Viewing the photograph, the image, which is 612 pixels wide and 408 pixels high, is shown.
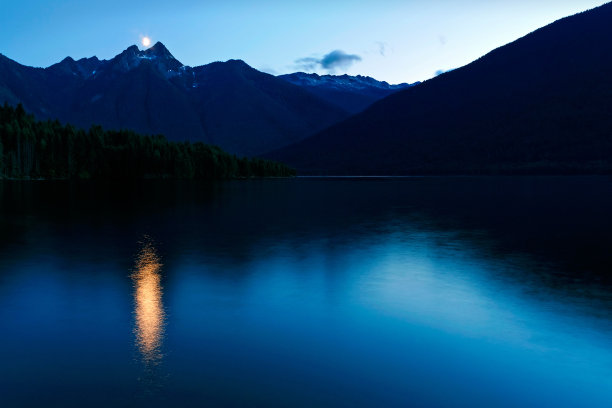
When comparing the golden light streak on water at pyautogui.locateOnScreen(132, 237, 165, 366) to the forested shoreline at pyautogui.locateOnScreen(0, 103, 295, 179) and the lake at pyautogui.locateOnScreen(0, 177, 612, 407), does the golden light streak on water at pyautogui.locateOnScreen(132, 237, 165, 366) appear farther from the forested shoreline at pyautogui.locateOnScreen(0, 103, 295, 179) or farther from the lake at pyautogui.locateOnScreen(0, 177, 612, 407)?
the forested shoreline at pyautogui.locateOnScreen(0, 103, 295, 179)

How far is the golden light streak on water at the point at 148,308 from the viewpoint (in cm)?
1415

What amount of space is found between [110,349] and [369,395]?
6.96 meters

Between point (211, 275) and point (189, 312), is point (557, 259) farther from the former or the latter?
point (189, 312)

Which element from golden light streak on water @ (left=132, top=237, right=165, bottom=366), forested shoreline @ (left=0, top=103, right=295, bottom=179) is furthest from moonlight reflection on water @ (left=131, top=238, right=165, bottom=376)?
forested shoreline @ (left=0, top=103, right=295, bottom=179)

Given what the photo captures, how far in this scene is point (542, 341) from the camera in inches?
603

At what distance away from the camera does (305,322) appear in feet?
56.0

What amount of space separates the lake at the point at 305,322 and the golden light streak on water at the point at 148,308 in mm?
94

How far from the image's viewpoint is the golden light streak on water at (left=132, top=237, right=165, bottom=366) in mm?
14151

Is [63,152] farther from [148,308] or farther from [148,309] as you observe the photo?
[148,309]

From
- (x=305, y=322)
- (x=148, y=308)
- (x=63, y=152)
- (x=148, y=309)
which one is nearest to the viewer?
(x=305, y=322)

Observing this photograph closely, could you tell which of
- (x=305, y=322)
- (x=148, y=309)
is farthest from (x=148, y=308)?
(x=305, y=322)

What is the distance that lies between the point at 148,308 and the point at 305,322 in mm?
5515

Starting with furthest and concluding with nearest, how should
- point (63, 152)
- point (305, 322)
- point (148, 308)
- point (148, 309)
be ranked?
point (63, 152) < point (148, 308) < point (148, 309) < point (305, 322)

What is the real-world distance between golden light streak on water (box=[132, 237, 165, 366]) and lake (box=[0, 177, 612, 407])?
0.09 m
